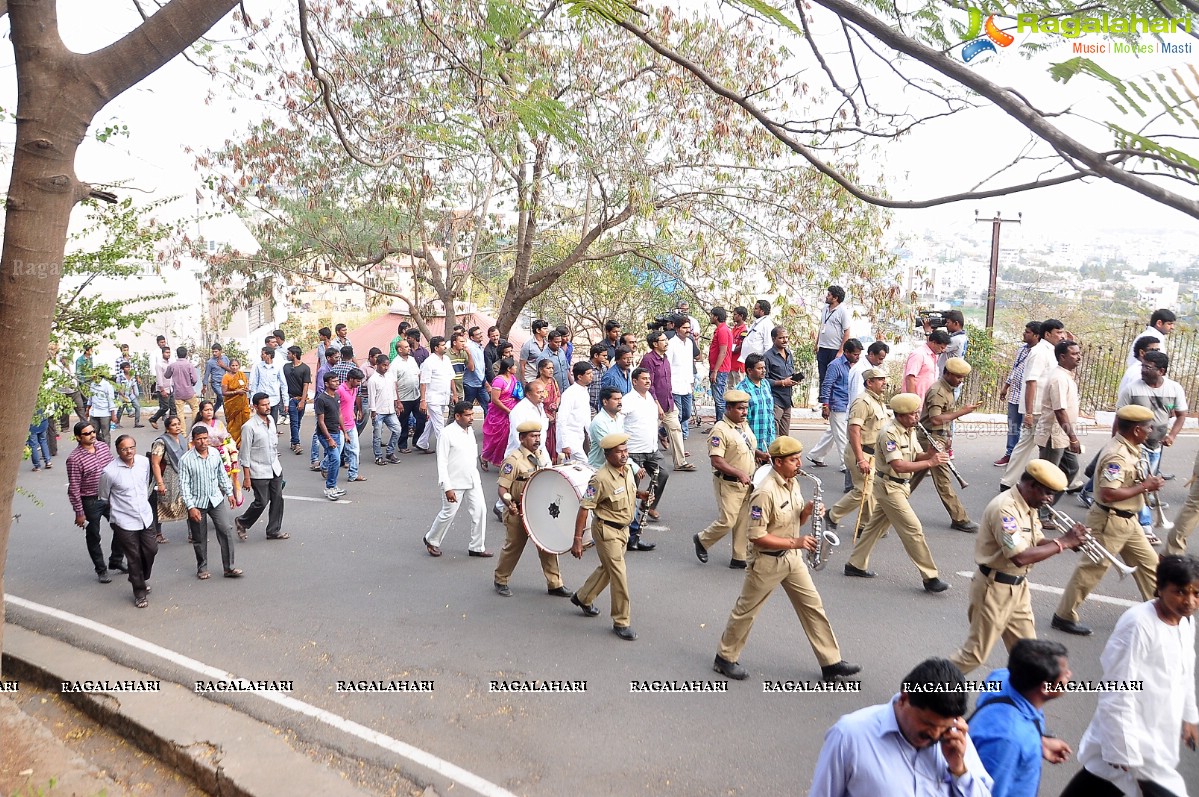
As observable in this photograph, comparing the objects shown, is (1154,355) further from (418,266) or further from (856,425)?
(418,266)

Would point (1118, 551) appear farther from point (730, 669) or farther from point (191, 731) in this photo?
point (191, 731)

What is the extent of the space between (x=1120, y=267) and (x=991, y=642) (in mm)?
16162

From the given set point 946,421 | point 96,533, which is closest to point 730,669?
point 946,421

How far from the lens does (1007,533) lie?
16.5 feet

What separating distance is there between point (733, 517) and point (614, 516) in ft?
6.23

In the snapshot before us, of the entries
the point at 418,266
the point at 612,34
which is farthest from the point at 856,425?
the point at 418,266

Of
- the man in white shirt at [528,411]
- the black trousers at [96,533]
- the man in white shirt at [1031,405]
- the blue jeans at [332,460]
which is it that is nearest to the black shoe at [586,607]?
the man in white shirt at [528,411]

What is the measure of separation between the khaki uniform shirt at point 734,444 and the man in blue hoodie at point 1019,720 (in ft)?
14.2

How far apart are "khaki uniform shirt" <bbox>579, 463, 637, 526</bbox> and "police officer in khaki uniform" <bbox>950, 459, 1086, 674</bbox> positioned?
238 cm

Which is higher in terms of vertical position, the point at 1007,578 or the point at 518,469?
the point at 518,469

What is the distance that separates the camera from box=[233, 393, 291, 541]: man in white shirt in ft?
29.3

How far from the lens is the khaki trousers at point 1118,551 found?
600 centimetres

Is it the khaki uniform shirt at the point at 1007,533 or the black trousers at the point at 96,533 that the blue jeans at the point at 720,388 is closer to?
the khaki uniform shirt at the point at 1007,533

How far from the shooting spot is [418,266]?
62.0 ft
